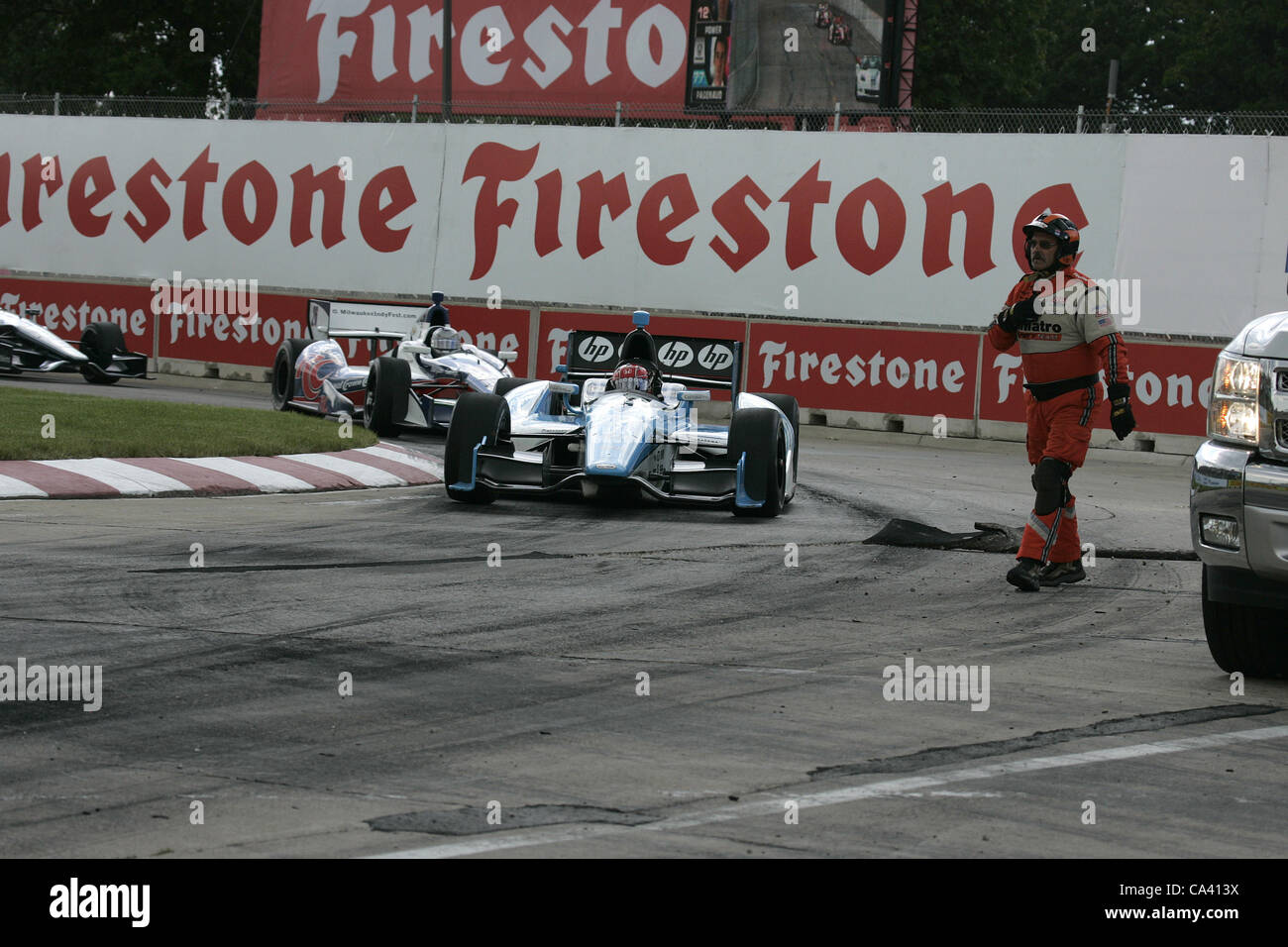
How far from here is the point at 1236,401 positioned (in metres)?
6.34

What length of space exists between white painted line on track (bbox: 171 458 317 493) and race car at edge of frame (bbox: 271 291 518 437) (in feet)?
9.12

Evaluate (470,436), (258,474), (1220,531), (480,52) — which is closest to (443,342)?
(258,474)

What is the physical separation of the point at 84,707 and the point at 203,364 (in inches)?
833

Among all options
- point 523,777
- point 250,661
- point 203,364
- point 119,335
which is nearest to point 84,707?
point 250,661

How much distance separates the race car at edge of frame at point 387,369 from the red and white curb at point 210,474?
68.5 inches

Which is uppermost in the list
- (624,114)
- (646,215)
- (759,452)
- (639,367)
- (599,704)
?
(624,114)

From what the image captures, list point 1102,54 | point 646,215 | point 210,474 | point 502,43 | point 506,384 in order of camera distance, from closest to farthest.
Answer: point 210,474 < point 506,384 < point 646,215 < point 502,43 < point 1102,54

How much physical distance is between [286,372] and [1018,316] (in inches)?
434

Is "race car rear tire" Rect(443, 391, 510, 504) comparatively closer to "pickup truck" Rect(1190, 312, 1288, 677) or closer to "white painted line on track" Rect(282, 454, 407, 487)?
"white painted line on track" Rect(282, 454, 407, 487)

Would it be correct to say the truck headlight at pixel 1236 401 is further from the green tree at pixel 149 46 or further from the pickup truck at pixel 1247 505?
the green tree at pixel 149 46

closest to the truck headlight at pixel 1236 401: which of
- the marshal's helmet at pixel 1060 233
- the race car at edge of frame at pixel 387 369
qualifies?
the marshal's helmet at pixel 1060 233

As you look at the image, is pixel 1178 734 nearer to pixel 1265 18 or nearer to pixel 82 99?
pixel 82 99

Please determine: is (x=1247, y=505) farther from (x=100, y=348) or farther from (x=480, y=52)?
(x=480, y=52)
